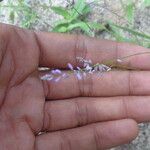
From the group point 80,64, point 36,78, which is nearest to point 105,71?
point 80,64

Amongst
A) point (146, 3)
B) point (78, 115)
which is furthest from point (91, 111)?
point (146, 3)

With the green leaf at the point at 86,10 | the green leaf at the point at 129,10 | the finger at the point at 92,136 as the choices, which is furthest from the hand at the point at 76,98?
the green leaf at the point at 86,10

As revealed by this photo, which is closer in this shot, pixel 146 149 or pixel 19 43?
pixel 19 43

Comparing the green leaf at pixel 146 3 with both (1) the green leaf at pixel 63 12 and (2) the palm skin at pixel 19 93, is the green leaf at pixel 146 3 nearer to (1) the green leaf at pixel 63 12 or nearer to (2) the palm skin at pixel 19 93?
(1) the green leaf at pixel 63 12

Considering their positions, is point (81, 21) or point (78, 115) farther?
point (81, 21)

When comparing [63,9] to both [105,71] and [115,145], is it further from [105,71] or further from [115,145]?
[115,145]

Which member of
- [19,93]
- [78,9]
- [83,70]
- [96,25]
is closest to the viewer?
[83,70]

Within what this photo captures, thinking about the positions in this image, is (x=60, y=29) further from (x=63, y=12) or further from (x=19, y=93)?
(x=19, y=93)
